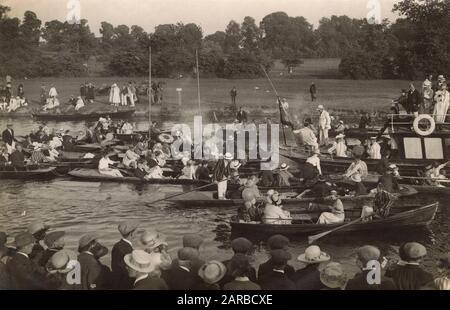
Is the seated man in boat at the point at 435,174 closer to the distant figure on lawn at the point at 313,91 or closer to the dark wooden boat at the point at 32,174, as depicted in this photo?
the distant figure on lawn at the point at 313,91

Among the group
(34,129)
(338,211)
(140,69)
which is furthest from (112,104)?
(338,211)

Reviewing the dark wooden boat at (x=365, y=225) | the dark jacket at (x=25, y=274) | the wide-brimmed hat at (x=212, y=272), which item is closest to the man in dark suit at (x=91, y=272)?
the dark jacket at (x=25, y=274)

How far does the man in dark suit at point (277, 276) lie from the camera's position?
6664 mm

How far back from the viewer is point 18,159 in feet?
46.2

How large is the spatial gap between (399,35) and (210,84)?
4365mm

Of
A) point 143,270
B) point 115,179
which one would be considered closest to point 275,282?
point 143,270

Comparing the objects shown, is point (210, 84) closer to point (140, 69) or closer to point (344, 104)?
point (140, 69)

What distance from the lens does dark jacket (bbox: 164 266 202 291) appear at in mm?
6863

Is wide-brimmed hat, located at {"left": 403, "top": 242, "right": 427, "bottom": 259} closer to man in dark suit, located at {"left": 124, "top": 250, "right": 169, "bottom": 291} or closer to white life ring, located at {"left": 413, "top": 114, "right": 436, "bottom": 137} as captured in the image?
man in dark suit, located at {"left": 124, "top": 250, "right": 169, "bottom": 291}

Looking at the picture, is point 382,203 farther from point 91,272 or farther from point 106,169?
point 106,169

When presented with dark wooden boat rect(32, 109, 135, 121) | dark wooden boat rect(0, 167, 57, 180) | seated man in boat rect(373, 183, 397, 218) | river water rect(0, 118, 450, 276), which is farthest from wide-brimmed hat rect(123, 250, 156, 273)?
dark wooden boat rect(32, 109, 135, 121)

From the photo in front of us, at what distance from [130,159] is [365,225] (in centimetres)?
747

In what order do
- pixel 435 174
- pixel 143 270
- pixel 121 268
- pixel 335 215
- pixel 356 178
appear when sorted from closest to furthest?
pixel 143 270, pixel 121 268, pixel 335 215, pixel 356 178, pixel 435 174

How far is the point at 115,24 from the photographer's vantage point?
10.8 meters
